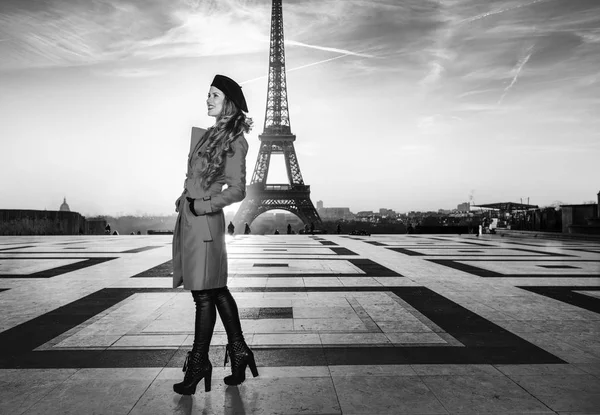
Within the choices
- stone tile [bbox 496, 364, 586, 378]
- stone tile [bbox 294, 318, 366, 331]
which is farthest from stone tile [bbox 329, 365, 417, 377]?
stone tile [bbox 294, 318, 366, 331]

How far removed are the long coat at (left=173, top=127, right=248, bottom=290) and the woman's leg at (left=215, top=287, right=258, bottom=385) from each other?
11 cm

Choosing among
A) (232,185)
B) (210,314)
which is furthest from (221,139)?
(210,314)

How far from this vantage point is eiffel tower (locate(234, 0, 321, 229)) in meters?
45.3

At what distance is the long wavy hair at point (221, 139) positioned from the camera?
100 inches

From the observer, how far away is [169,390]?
2488 mm

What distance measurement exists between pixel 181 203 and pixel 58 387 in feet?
4.31

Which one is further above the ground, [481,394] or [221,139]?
[221,139]

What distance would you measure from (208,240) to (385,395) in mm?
1364

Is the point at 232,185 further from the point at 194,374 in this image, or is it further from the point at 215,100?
the point at 194,374

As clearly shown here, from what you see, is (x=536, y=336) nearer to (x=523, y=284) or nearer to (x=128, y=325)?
(x=523, y=284)

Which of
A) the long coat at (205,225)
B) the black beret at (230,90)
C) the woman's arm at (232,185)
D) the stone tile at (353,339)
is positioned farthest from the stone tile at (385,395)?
the black beret at (230,90)

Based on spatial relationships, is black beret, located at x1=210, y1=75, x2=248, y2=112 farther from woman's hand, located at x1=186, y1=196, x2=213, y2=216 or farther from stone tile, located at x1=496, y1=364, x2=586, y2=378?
stone tile, located at x1=496, y1=364, x2=586, y2=378

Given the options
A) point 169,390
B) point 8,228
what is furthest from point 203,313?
point 8,228

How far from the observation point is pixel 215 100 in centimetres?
271
